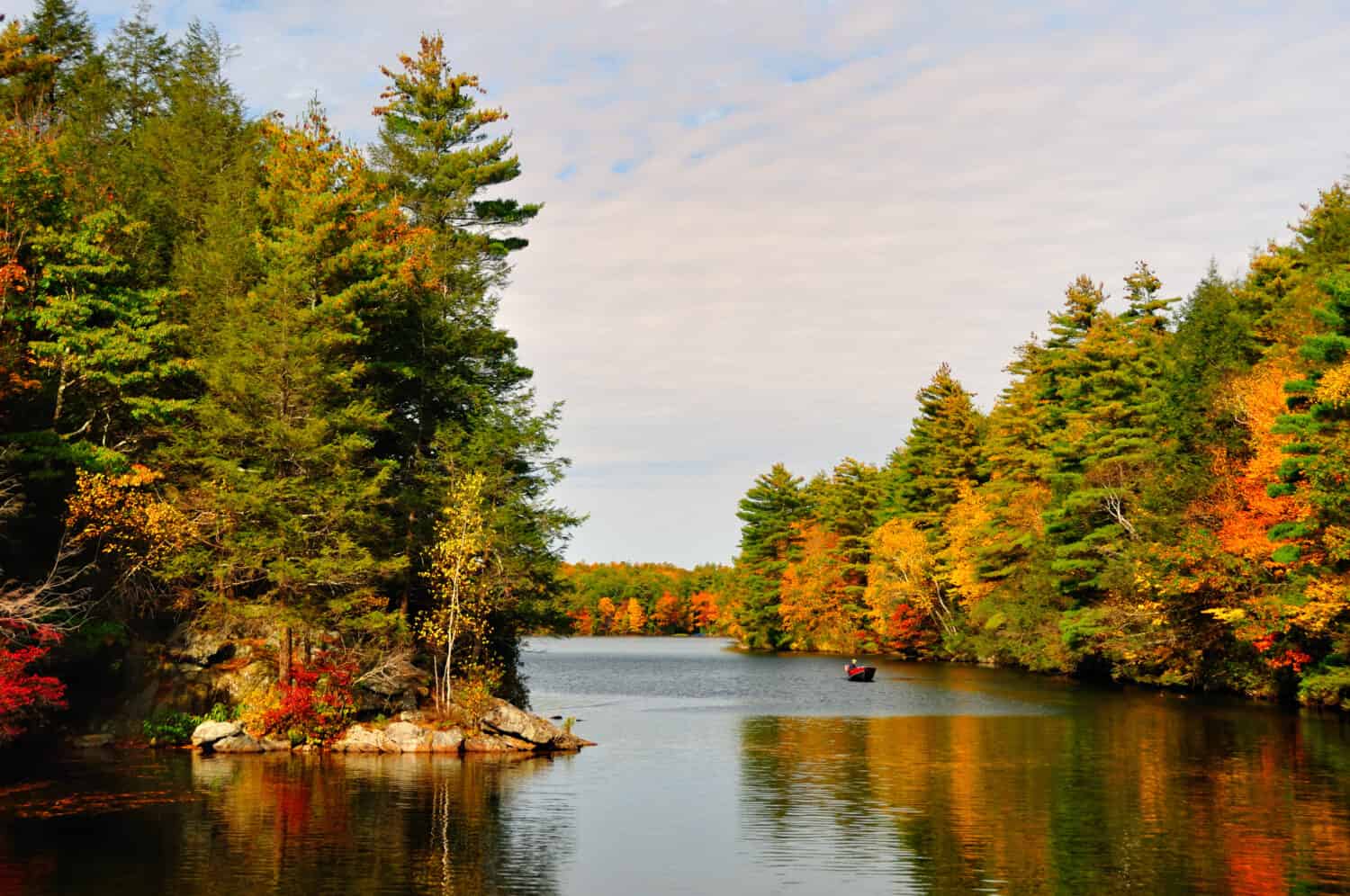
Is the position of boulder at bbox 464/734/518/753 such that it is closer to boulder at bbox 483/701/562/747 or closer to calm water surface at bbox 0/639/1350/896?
boulder at bbox 483/701/562/747

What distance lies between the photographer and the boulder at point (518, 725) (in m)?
37.3

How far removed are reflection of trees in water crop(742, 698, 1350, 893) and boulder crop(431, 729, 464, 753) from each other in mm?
9934

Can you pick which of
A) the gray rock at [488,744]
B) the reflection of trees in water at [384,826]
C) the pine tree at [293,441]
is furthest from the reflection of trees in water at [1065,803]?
the pine tree at [293,441]

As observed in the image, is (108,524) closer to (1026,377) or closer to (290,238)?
(290,238)

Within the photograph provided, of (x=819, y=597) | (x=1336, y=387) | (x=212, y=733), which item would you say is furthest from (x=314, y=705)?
(x=819, y=597)

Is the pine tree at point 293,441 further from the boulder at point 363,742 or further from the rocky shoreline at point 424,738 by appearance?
the boulder at point 363,742

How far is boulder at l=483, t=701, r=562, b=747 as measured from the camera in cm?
3734

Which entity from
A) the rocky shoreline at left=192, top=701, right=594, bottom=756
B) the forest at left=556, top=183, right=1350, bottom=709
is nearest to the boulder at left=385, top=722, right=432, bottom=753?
the rocky shoreline at left=192, top=701, right=594, bottom=756

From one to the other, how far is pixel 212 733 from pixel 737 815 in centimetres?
1834

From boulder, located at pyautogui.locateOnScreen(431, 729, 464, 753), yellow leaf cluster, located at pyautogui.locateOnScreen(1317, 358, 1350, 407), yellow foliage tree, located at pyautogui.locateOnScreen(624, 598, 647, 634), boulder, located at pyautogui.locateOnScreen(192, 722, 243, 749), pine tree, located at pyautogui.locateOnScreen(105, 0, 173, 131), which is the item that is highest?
pine tree, located at pyautogui.locateOnScreen(105, 0, 173, 131)

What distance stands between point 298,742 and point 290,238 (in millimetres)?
17481

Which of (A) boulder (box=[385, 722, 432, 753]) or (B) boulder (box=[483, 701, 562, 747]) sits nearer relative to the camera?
(A) boulder (box=[385, 722, 432, 753])

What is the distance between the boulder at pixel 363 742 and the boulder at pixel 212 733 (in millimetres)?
3312

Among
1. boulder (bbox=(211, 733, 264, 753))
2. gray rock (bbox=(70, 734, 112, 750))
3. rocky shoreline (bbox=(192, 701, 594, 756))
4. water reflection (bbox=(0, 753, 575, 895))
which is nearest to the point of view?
water reflection (bbox=(0, 753, 575, 895))
